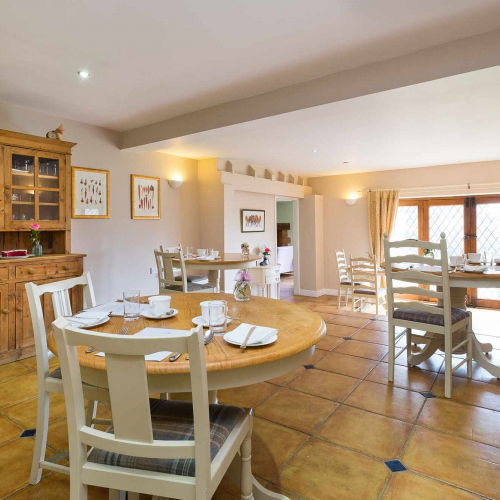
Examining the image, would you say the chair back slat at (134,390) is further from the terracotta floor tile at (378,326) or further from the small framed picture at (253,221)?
the small framed picture at (253,221)

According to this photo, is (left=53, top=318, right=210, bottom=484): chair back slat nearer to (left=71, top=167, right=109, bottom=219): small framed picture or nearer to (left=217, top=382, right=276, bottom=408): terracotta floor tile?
(left=217, top=382, right=276, bottom=408): terracotta floor tile

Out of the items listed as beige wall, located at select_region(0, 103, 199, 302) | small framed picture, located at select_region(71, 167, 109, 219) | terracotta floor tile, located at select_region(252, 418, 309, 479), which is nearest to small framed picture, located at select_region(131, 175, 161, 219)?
beige wall, located at select_region(0, 103, 199, 302)

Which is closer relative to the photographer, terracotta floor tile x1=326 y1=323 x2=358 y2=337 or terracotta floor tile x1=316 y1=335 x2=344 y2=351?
terracotta floor tile x1=316 y1=335 x2=344 y2=351

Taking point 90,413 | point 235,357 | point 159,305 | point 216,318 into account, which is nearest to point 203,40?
point 159,305

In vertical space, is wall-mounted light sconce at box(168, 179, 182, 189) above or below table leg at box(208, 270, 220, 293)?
above

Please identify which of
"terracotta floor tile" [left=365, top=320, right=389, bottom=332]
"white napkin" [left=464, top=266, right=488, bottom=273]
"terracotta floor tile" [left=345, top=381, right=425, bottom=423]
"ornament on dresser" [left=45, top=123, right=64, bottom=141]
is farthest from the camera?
"terracotta floor tile" [left=365, top=320, right=389, bottom=332]

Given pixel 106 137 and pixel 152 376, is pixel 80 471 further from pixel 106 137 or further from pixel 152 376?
pixel 106 137

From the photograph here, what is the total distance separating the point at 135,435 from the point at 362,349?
2919mm

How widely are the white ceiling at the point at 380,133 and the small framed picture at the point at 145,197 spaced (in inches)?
20.4

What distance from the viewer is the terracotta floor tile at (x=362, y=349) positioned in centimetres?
335

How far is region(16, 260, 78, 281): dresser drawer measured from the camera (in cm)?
323

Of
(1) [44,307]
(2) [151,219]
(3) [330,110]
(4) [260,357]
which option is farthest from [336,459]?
(2) [151,219]

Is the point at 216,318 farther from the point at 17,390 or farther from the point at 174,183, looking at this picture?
the point at 174,183

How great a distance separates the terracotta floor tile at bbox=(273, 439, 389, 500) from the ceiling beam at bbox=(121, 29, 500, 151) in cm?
236
